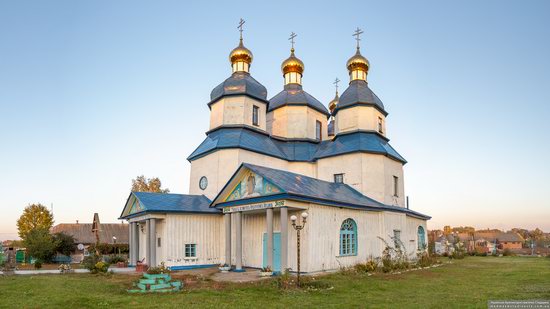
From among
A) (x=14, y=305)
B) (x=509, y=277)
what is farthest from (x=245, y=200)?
(x=509, y=277)

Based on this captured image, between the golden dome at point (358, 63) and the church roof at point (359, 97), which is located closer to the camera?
the church roof at point (359, 97)

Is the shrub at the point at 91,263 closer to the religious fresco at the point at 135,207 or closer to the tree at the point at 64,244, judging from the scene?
the religious fresco at the point at 135,207

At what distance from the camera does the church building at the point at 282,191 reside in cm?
1855

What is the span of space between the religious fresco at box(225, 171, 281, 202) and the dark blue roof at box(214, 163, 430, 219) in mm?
267

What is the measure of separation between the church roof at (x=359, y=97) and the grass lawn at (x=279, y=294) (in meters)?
13.3

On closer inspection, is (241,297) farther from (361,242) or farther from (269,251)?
(361,242)

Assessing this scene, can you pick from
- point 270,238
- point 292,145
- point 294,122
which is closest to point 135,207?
point 270,238

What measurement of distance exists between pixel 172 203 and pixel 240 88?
27.7 feet

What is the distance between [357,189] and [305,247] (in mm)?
8086

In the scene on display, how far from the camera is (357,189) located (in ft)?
80.8

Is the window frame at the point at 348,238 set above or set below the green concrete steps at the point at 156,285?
above

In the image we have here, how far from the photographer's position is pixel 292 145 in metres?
28.1

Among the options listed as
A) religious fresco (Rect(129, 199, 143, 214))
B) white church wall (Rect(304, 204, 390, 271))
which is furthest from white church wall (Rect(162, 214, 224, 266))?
white church wall (Rect(304, 204, 390, 271))

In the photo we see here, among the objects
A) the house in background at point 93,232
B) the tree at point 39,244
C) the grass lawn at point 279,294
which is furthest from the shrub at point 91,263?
the house in background at point 93,232
